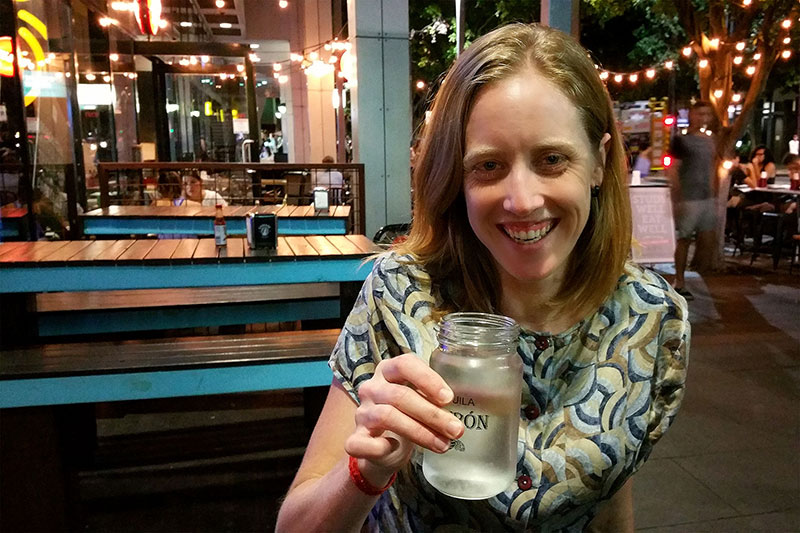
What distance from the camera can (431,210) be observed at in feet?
4.44

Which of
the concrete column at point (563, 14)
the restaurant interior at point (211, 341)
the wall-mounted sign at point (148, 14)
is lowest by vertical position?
the restaurant interior at point (211, 341)

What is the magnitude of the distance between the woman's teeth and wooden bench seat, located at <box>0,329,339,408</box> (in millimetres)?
2222

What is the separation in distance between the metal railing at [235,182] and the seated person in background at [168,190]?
0.15ft

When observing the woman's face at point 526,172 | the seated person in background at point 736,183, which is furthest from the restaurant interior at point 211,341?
the seated person in background at point 736,183

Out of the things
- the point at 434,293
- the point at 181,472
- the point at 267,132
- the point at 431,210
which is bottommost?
the point at 181,472

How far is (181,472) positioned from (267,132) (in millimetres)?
20780

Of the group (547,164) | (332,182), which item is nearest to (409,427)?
(547,164)

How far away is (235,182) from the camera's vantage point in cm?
1123

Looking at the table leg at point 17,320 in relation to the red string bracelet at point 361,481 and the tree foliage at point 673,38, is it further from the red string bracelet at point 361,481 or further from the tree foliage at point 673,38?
the tree foliage at point 673,38

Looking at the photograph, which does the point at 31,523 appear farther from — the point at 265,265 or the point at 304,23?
the point at 304,23

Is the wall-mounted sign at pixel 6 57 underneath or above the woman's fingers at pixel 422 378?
above

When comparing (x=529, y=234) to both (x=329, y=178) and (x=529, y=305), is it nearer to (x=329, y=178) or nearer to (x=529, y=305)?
(x=529, y=305)

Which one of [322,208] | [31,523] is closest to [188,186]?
[322,208]

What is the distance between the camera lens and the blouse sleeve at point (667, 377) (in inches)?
49.4
